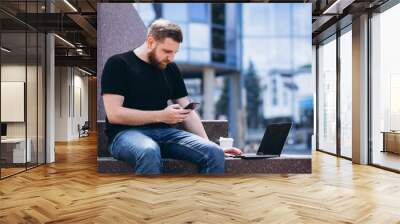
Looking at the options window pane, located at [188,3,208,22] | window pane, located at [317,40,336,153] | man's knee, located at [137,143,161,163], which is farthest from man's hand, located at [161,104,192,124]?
window pane, located at [317,40,336,153]

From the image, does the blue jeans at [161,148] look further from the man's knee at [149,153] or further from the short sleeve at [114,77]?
the short sleeve at [114,77]

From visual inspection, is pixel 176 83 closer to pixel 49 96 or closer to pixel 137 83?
pixel 137 83

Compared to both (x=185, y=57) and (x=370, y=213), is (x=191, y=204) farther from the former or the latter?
(x=185, y=57)

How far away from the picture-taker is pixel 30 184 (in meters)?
5.60

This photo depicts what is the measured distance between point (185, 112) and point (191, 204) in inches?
73.7

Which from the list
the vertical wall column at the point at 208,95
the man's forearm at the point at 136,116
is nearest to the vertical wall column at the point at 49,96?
the man's forearm at the point at 136,116

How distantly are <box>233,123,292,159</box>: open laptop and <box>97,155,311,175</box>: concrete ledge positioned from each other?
3.0 inches

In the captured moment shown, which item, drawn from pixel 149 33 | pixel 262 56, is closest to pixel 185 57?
pixel 149 33

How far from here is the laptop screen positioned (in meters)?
6.02

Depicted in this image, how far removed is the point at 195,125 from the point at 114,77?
4.32 feet

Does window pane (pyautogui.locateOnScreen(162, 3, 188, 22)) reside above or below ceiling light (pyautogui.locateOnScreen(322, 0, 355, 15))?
below

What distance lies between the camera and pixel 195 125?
595cm

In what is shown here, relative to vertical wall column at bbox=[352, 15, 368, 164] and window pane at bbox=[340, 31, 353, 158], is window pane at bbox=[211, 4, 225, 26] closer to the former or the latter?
vertical wall column at bbox=[352, 15, 368, 164]

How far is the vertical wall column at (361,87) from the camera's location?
771cm
